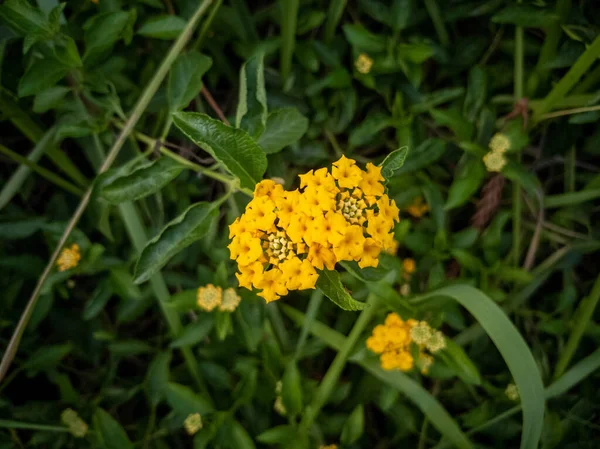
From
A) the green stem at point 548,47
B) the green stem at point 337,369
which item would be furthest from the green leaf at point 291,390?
the green stem at point 548,47

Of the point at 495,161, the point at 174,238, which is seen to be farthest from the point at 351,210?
the point at 495,161

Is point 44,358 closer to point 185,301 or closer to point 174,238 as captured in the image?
point 185,301

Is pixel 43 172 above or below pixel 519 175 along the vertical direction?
above

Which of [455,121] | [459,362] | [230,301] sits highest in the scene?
[455,121]

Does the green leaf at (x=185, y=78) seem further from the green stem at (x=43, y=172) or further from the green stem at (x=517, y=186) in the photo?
the green stem at (x=517, y=186)

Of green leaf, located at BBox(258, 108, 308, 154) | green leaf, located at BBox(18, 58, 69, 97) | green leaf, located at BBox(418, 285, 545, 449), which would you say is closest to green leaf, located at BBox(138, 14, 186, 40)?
green leaf, located at BBox(18, 58, 69, 97)
